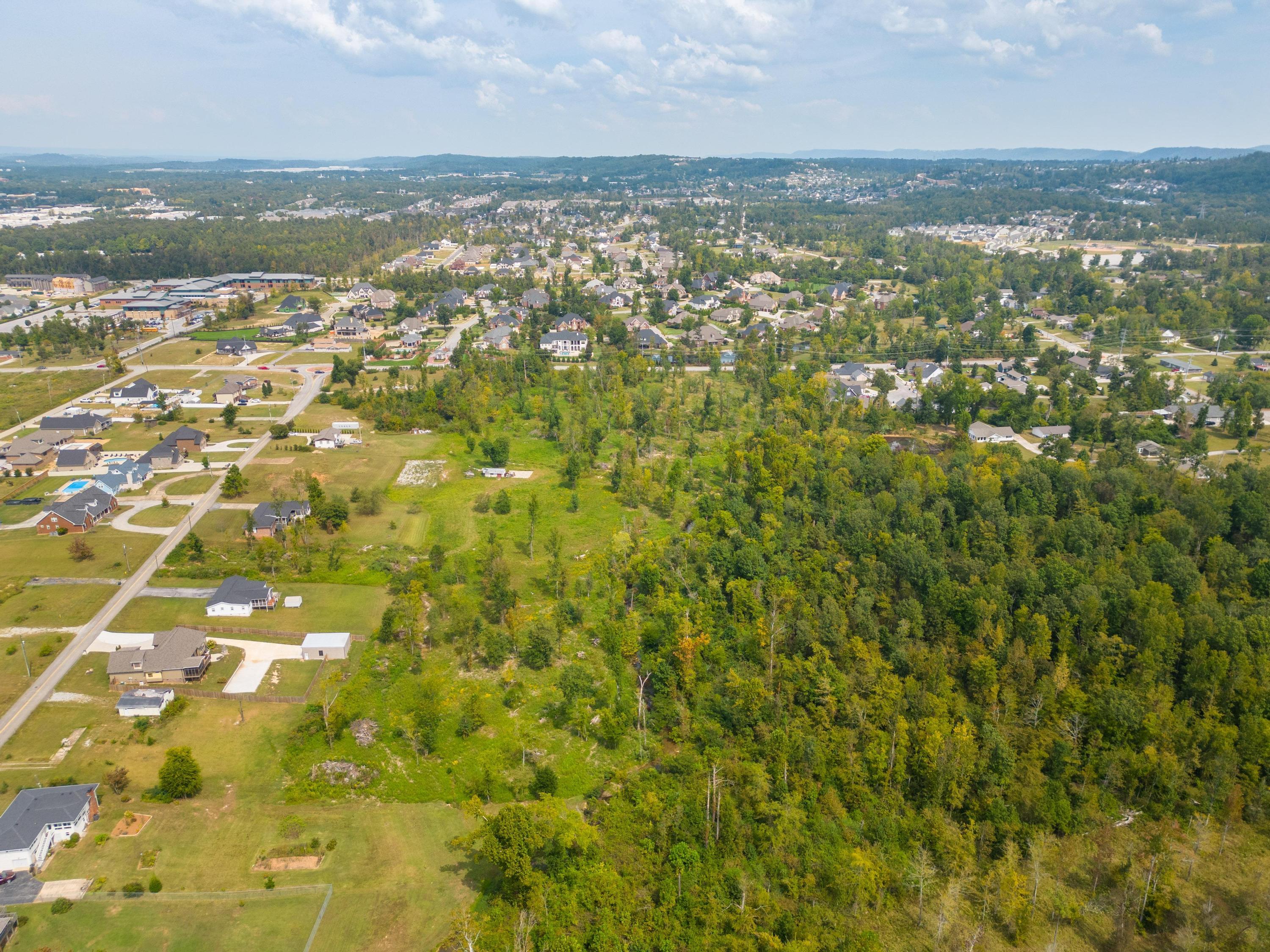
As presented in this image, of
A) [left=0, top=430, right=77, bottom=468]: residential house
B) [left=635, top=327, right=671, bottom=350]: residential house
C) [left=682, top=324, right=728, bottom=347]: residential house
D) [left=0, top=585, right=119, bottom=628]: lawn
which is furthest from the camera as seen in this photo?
[left=682, top=324, right=728, bottom=347]: residential house

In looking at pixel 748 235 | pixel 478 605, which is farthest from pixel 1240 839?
pixel 748 235

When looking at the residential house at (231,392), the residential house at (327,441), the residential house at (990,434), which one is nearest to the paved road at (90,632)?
the residential house at (327,441)

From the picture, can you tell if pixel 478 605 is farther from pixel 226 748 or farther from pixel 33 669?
pixel 33 669

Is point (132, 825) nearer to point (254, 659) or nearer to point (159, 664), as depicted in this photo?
point (159, 664)

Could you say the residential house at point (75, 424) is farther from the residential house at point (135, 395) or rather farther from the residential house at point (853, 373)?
the residential house at point (853, 373)

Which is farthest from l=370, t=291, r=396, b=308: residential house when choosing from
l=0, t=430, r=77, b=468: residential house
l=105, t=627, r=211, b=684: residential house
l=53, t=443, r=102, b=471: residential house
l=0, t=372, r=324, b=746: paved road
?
l=105, t=627, r=211, b=684: residential house

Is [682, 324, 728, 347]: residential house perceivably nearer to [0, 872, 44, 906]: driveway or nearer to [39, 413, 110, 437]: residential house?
[39, 413, 110, 437]: residential house
